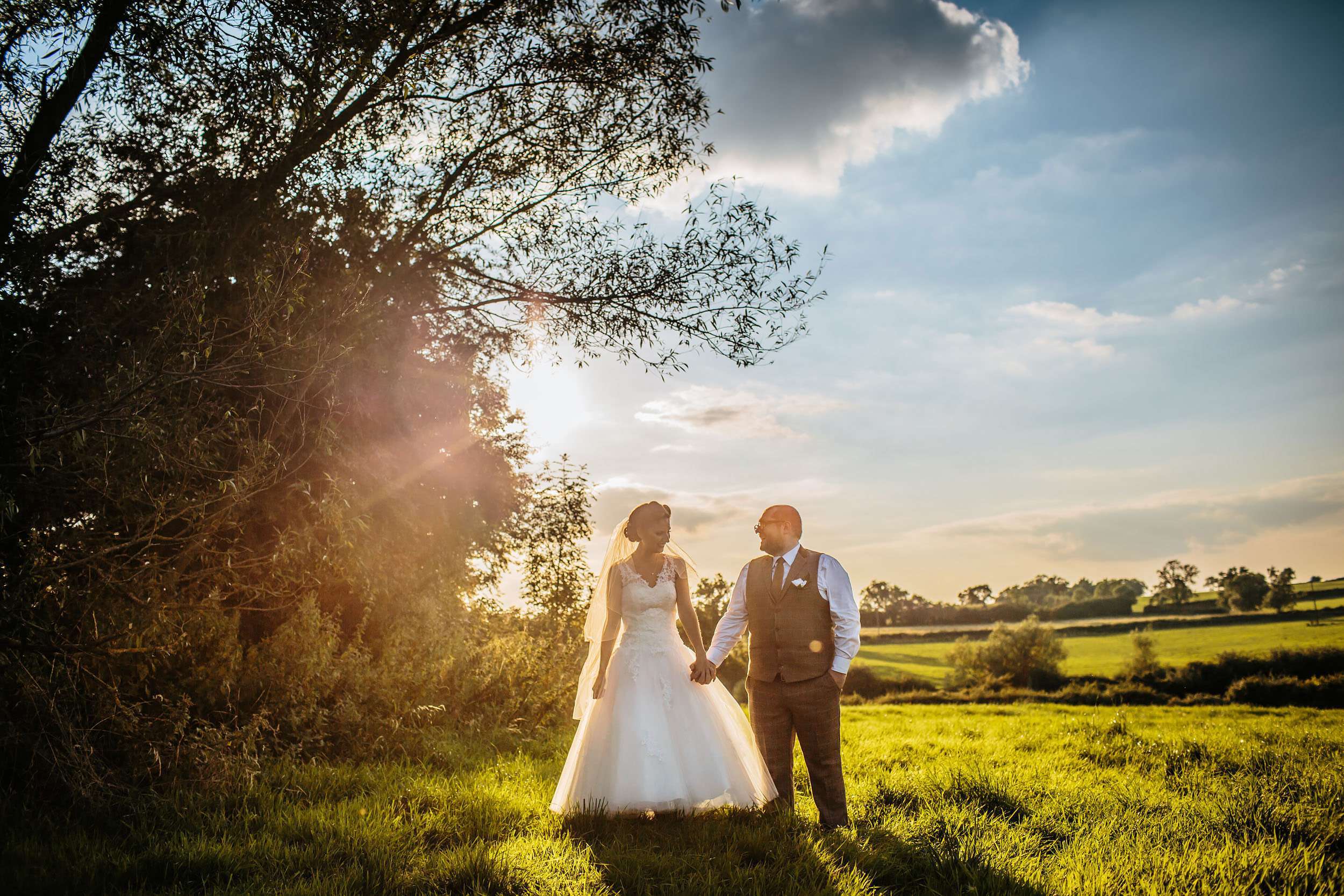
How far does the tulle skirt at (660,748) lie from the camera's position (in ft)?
18.6

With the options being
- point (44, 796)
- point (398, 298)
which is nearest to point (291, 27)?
point (398, 298)

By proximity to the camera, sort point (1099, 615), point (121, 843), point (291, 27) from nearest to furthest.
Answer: point (121, 843) < point (291, 27) < point (1099, 615)

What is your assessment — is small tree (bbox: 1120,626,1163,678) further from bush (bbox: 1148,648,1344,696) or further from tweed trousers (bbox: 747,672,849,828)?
tweed trousers (bbox: 747,672,849,828)

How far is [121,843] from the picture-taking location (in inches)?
203


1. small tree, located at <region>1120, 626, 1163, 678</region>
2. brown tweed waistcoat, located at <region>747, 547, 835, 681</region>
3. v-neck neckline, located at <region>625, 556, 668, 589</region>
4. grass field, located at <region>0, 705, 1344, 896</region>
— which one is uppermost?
v-neck neckline, located at <region>625, 556, 668, 589</region>

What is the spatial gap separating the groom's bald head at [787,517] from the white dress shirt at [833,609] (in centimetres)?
Answer: 12

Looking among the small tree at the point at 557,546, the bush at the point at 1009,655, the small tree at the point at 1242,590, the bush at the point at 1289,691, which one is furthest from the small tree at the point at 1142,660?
the small tree at the point at 557,546

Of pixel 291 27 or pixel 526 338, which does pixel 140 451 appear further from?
pixel 526 338

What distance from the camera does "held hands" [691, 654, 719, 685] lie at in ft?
19.9

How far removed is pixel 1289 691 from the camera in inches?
1214

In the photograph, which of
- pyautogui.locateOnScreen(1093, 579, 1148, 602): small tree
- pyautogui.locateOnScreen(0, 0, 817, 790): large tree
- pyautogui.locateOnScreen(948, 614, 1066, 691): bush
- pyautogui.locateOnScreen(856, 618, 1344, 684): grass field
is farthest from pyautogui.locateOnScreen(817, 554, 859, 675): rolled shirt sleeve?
pyautogui.locateOnScreen(1093, 579, 1148, 602): small tree

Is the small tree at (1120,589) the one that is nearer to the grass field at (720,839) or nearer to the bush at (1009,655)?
the bush at (1009,655)

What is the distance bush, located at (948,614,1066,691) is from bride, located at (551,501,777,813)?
47.9 m

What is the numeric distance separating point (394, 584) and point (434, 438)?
2.35 meters
